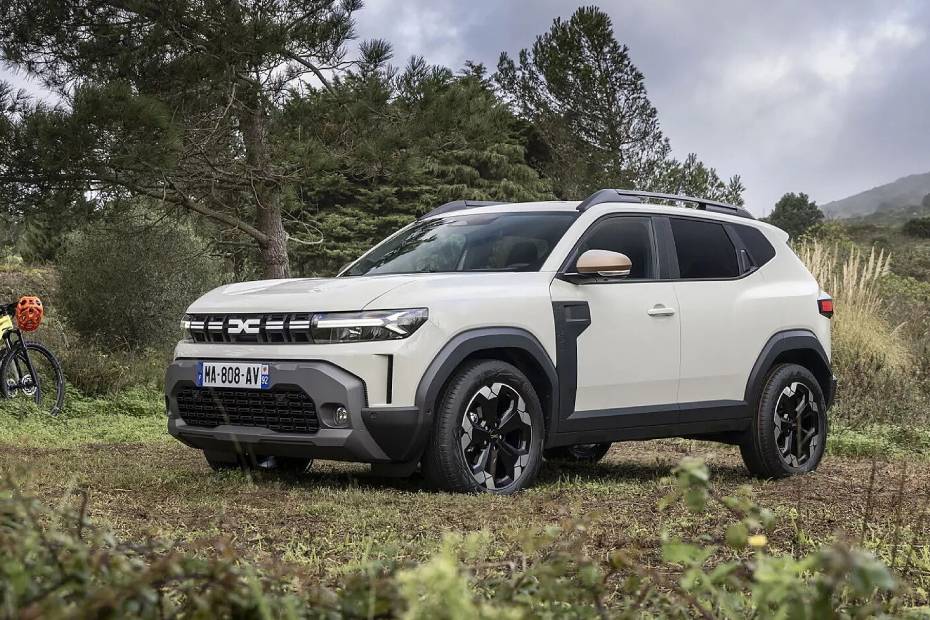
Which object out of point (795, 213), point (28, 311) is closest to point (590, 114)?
point (795, 213)

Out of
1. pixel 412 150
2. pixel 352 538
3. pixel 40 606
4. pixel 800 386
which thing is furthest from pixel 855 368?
pixel 40 606

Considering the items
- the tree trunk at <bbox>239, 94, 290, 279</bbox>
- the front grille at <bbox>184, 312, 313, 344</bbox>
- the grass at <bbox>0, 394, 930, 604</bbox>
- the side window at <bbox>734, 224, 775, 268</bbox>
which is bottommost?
the grass at <bbox>0, 394, 930, 604</bbox>

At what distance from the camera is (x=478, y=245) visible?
269 inches

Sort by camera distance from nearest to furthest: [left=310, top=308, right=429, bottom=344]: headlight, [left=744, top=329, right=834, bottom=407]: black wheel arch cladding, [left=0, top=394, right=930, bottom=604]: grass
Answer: [left=0, top=394, right=930, bottom=604]: grass
[left=310, top=308, right=429, bottom=344]: headlight
[left=744, top=329, right=834, bottom=407]: black wheel arch cladding

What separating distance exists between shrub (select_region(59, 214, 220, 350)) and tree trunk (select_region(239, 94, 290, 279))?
1.14 metres

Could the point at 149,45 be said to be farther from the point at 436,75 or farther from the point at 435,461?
the point at 435,461

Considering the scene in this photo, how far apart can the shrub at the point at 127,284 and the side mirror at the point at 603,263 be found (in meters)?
10.6

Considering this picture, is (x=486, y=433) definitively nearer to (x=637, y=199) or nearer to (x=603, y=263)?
(x=603, y=263)

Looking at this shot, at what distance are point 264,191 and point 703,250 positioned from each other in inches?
383

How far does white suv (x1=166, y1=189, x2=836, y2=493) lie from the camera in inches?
230

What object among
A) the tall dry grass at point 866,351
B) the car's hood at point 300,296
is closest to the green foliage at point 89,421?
the car's hood at point 300,296

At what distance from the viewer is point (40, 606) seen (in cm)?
178

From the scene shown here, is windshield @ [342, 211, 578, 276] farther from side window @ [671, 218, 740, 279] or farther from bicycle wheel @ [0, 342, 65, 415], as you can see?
bicycle wheel @ [0, 342, 65, 415]

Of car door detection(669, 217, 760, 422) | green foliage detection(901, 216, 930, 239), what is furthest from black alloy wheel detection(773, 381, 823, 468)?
green foliage detection(901, 216, 930, 239)
